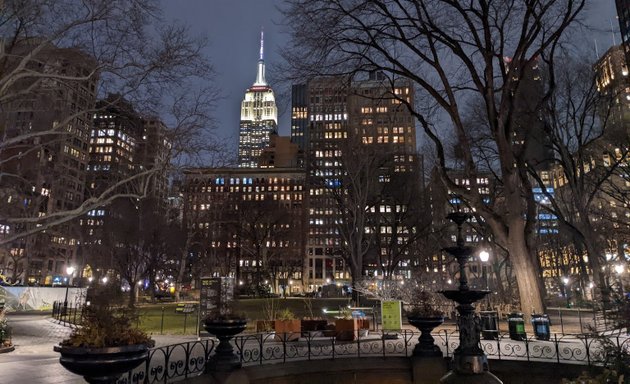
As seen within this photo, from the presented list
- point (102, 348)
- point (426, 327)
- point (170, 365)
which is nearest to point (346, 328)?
point (426, 327)

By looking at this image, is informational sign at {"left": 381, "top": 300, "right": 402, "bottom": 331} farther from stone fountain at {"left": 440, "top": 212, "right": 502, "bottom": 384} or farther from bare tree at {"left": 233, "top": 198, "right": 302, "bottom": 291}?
bare tree at {"left": 233, "top": 198, "right": 302, "bottom": 291}

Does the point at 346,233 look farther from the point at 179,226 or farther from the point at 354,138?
the point at 179,226

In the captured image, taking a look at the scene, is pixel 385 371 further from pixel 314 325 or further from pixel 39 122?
pixel 39 122

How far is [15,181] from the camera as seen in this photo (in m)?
39.9

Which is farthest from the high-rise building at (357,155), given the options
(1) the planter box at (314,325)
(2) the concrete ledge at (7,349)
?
(2) the concrete ledge at (7,349)

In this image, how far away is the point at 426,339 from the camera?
43.9 feet

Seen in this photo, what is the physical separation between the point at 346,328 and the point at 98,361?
12.9 meters

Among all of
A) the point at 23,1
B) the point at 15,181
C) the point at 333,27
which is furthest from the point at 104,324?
the point at 15,181

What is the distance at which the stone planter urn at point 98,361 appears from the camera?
249 inches

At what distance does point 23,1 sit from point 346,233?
112 ft

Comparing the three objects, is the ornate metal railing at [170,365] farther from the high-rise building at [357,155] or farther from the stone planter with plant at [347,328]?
the high-rise building at [357,155]

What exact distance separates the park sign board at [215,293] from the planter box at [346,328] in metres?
4.94

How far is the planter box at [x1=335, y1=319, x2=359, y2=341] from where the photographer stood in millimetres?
17688

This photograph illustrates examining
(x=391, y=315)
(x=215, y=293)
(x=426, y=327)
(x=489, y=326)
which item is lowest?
(x=489, y=326)
